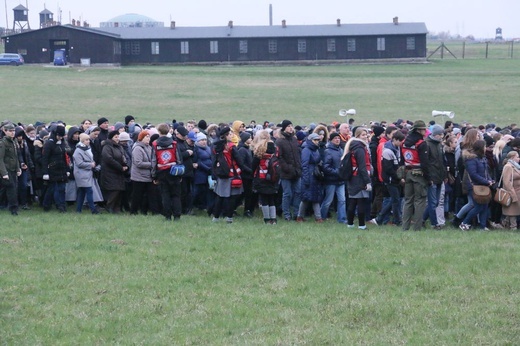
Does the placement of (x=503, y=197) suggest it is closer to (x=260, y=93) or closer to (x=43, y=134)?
(x=43, y=134)

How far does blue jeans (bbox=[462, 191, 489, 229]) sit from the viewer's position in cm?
1588

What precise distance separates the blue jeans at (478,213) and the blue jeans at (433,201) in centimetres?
59

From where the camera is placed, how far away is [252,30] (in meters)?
91.7

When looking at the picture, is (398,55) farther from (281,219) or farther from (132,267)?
(132,267)

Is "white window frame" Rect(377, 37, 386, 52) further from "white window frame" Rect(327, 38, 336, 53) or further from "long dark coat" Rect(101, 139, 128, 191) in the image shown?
"long dark coat" Rect(101, 139, 128, 191)

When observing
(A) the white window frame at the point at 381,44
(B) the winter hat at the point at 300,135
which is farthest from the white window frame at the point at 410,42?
(B) the winter hat at the point at 300,135

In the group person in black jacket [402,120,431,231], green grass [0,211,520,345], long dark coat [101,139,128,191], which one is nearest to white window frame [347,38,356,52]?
long dark coat [101,139,128,191]

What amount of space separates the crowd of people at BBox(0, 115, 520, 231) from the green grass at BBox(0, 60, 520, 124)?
21292mm

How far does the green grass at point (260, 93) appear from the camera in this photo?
4250cm

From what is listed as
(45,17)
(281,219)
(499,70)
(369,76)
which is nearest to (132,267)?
(281,219)

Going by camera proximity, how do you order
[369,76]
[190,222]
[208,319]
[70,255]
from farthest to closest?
1. [369,76]
2. [190,222]
3. [70,255]
4. [208,319]

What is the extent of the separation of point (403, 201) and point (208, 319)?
816 centimetres

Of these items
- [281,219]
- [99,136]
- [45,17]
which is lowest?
[281,219]

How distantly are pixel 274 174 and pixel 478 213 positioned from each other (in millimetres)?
3950
